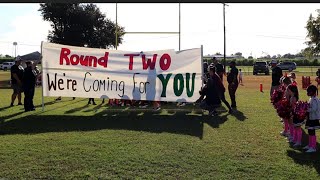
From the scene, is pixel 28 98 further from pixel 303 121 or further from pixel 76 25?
pixel 76 25

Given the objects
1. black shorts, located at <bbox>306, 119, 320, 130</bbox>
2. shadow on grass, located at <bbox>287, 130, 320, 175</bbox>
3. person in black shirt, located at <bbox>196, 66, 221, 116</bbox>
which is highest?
person in black shirt, located at <bbox>196, 66, 221, 116</bbox>

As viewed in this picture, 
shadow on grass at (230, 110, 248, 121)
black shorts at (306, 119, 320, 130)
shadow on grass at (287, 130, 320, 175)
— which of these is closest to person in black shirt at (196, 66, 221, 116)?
shadow on grass at (230, 110, 248, 121)

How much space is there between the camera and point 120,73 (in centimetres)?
1323

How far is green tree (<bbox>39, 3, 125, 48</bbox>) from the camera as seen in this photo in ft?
144

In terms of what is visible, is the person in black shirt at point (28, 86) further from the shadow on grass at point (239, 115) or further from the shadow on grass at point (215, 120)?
the shadow on grass at point (239, 115)

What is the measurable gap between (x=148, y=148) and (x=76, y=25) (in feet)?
125

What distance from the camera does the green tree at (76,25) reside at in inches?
1722

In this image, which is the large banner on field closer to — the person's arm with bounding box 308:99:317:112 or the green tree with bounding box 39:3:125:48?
the person's arm with bounding box 308:99:317:112

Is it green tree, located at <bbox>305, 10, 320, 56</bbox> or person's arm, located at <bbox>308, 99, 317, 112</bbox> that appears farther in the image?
green tree, located at <bbox>305, 10, 320, 56</bbox>

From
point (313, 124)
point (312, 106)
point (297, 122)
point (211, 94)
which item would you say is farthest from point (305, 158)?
point (211, 94)

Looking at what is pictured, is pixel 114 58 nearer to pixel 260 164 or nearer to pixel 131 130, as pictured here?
pixel 131 130

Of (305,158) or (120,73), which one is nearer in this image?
(305,158)

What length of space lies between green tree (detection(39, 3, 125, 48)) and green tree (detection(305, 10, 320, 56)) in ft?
93.9

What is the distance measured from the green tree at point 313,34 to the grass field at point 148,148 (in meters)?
47.1
